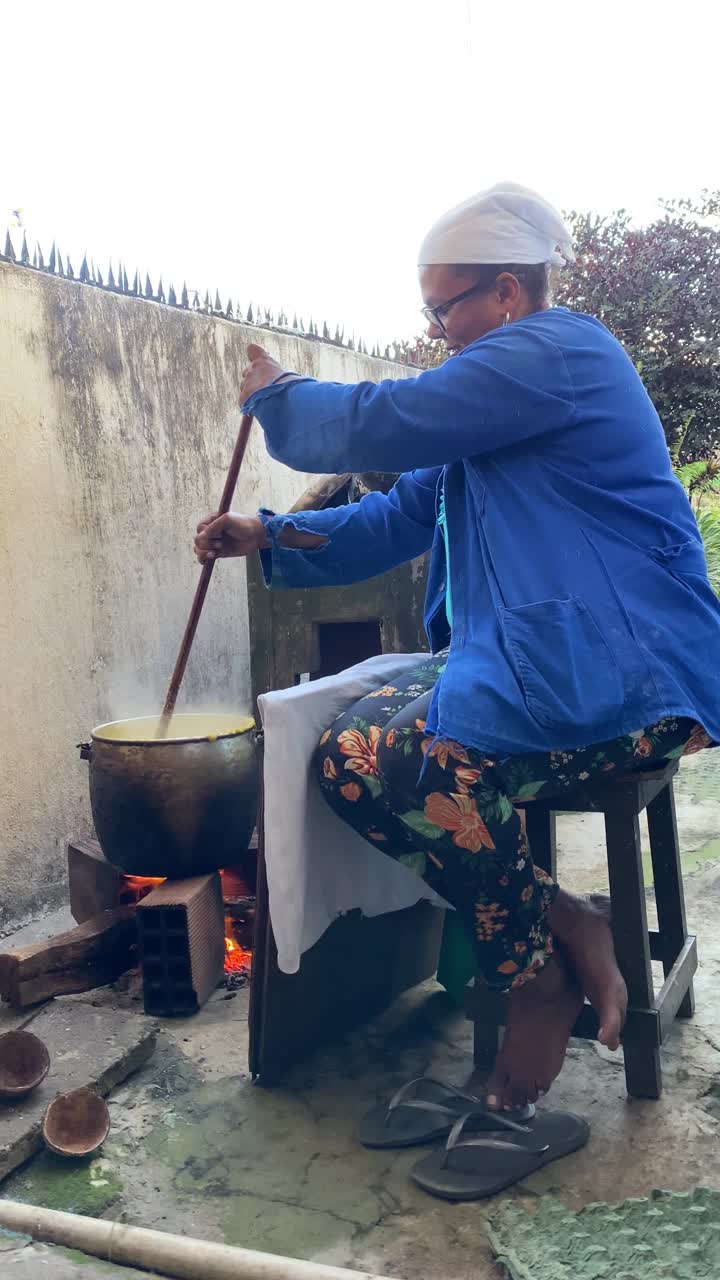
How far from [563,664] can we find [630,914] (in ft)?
2.40

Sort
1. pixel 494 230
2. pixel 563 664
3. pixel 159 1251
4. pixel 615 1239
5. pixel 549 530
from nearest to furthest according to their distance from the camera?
1. pixel 159 1251
2. pixel 615 1239
3. pixel 563 664
4. pixel 549 530
5. pixel 494 230

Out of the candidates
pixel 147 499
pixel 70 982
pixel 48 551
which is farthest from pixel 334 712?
pixel 147 499

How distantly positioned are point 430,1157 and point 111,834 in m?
1.63

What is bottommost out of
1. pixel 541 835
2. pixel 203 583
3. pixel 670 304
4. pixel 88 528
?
pixel 541 835

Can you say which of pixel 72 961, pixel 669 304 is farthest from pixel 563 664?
pixel 669 304

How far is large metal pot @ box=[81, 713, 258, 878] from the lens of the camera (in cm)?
334

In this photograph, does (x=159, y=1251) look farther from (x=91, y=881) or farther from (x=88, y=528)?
(x=88, y=528)

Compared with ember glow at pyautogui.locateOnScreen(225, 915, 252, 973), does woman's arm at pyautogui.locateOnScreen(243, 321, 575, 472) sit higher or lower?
higher

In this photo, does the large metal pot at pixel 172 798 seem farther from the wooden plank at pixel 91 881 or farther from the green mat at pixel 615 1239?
the green mat at pixel 615 1239

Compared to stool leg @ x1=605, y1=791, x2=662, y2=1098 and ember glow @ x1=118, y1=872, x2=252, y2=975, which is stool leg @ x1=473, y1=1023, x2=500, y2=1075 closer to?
stool leg @ x1=605, y1=791, x2=662, y2=1098

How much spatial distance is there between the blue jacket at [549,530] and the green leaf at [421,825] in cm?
23

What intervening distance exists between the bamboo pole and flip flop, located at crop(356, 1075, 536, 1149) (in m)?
0.63

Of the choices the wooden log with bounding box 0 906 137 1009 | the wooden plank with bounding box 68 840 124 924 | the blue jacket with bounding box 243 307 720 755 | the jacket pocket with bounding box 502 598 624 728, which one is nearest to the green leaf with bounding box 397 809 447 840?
the blue jacket with bounding box 243 307 720 755

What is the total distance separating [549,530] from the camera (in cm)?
221
